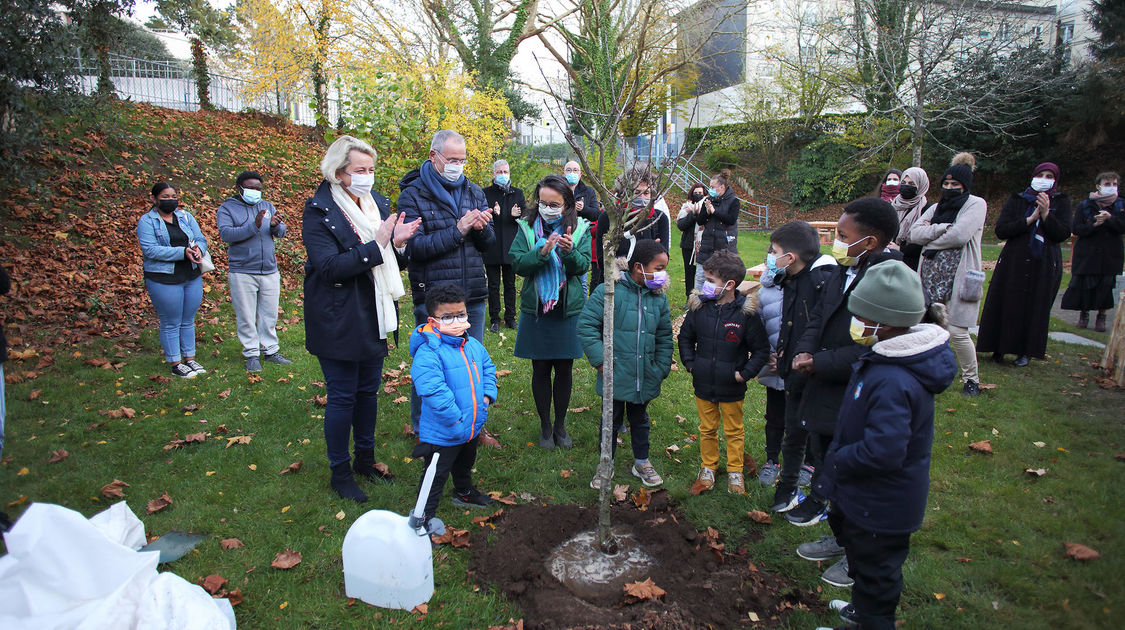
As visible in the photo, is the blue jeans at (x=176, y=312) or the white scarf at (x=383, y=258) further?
the blue jeans at (x=176, y=312)

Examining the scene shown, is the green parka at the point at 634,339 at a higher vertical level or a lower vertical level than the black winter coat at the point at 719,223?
lower

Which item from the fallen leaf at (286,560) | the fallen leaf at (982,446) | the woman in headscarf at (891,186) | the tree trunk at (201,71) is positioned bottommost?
the fallen leaf at (286,560)

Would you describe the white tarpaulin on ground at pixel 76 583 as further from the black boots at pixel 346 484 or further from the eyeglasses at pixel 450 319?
the eyeglasses at pixel 450 319

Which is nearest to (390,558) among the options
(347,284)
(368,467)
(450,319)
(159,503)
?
(450,319)

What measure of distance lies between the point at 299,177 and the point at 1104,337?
700 inches

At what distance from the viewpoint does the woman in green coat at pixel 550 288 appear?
4848mm

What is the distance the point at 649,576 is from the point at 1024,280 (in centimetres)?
628

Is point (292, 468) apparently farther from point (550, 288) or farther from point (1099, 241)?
point (1099, 241)

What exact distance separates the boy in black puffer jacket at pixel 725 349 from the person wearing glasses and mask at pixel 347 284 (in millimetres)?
2125

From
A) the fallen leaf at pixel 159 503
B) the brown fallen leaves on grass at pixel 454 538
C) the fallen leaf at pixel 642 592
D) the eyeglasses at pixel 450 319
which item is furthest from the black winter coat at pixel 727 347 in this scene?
the fallen leaf at pixel 159 503

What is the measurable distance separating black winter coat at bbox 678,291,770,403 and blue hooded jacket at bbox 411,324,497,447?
154 centimetres

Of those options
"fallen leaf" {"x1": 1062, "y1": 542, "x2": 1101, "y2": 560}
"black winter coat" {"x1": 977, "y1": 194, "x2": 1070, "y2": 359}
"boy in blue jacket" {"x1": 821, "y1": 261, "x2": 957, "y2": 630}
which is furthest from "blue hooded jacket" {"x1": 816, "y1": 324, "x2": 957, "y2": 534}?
"black winter coat" {"x1": 977, "y1": 194, "x2": 1070, "y2": 359}

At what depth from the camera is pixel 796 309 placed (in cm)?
411

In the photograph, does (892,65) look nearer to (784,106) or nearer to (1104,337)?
(1104,337)
